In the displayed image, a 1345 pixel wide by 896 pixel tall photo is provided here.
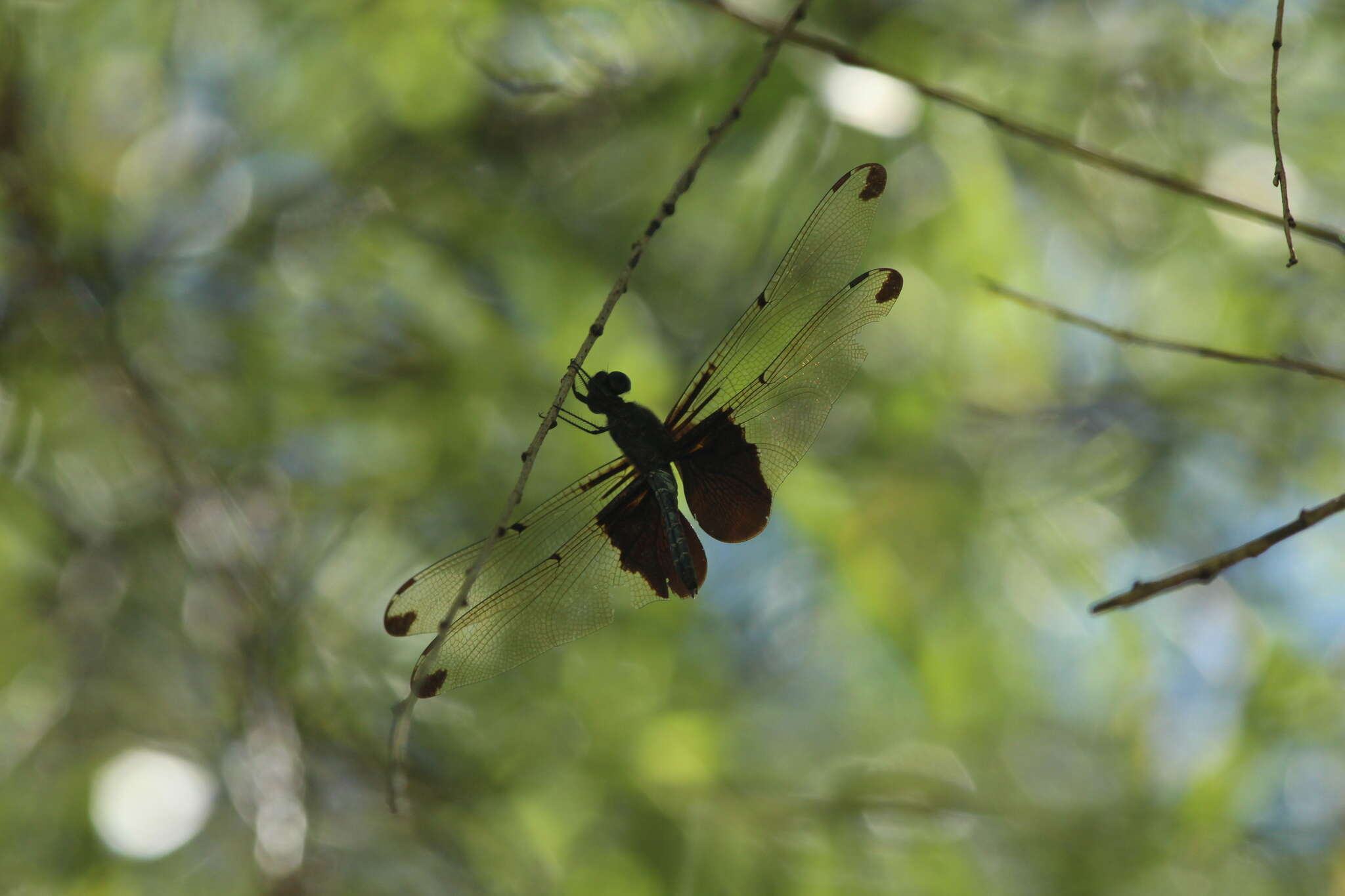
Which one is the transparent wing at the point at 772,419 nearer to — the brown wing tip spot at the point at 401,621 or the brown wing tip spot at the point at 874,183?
the brown wing tip spot at the point at 874,183

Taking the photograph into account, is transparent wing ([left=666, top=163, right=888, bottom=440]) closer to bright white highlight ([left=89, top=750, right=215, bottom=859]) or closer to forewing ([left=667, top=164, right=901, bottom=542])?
forewing ([left=667, top=164, right=901, bottom=542])

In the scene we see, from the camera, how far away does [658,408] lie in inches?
70.6

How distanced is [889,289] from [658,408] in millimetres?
682

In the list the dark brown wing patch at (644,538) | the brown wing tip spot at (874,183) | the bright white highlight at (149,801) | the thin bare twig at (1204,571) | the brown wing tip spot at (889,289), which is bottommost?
the bright white highlight at (149,801)

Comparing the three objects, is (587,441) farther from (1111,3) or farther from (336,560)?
(1111,3)

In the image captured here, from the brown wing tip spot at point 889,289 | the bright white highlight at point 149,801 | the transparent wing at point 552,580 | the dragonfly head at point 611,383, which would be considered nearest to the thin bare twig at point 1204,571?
the brown wing tip spot at point 889,289

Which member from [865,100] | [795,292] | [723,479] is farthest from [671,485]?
[865,100]

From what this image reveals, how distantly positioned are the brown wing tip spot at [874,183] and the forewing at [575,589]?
0.53m

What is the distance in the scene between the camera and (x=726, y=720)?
1979mm

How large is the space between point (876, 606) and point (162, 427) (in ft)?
5.23

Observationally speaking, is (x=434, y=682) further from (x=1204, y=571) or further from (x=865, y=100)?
(x=865, y=100)

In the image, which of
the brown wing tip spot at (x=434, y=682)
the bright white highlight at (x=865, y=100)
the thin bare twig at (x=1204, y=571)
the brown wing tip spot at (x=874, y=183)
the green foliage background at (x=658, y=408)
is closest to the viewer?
the thin bare twig at (x=1204, y=571)

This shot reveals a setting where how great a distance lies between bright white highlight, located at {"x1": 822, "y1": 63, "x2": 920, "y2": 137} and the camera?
68.6 inches

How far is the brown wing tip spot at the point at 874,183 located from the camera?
1161mm
